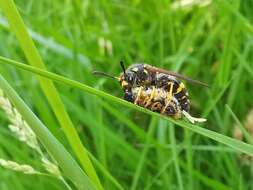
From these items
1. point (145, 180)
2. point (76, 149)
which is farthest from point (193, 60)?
point (76, 149)

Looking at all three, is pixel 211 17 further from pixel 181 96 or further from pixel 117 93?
pixel 181 96

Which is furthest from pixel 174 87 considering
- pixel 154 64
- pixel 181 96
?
pixel 154 64

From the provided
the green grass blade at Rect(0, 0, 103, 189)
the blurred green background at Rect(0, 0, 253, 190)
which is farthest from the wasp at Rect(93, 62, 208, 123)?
the green grass blade at Rect(0, 0, 103, 189)

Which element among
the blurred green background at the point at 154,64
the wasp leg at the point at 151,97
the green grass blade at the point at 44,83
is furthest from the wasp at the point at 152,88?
the green grass blade at the point at 44,83

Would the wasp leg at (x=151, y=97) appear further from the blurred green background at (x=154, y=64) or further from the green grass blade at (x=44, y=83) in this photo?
the green grass blade at (x=44, y=83)

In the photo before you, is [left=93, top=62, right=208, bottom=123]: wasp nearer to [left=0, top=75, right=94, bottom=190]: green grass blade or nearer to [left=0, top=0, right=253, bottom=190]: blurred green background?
[left=0, top=0, right=253, bottom=190]: blurred green background
